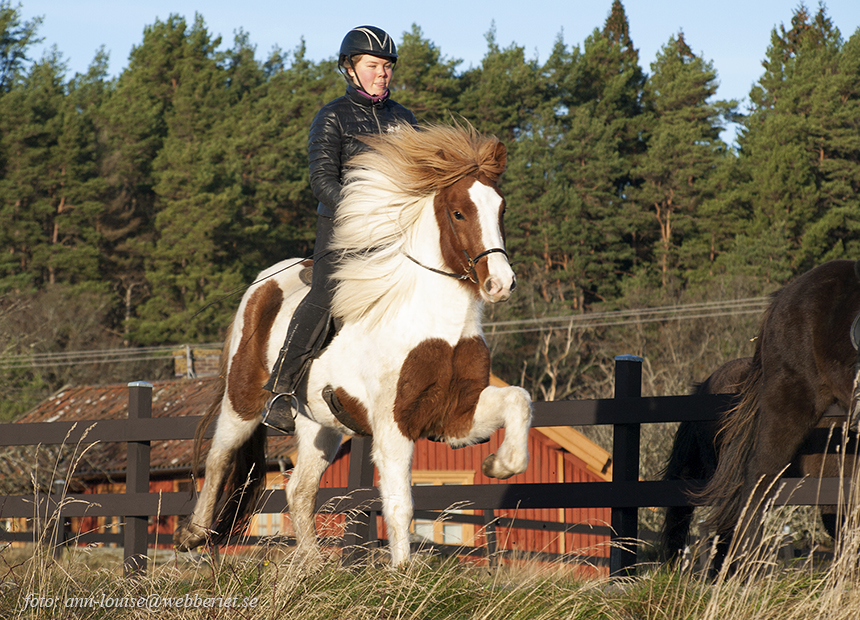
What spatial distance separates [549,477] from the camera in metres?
20.3

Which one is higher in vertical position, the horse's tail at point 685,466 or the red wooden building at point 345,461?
the horse's tail at point 685,466

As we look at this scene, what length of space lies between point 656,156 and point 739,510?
38.9 metres

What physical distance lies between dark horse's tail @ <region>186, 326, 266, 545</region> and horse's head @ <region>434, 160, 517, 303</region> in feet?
6.91

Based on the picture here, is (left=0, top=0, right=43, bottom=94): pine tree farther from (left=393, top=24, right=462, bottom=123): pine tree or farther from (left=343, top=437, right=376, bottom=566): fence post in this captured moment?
(left=343, top=437, right=376, bottom=566): fence post

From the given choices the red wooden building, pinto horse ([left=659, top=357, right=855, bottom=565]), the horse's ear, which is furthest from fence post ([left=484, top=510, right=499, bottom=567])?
the red wooden building

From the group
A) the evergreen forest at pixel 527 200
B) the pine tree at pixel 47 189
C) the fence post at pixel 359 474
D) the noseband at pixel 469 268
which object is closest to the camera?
the noseband at pixel 469 268

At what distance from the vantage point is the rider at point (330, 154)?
4922 millimetres

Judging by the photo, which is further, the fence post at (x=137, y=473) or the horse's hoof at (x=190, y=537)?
the fence post at (x=137, y=473)

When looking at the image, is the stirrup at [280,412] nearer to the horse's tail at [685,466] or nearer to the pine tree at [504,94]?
the horse's tail at [685,466]

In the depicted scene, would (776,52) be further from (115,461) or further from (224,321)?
(115,461)

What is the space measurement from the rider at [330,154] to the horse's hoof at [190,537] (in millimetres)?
867

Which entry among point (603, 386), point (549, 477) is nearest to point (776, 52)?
point (603, 386)

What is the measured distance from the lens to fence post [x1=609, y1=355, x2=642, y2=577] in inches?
206

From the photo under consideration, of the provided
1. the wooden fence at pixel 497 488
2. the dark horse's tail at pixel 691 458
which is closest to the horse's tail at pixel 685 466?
the dark horse's tail at pixel 691 458
